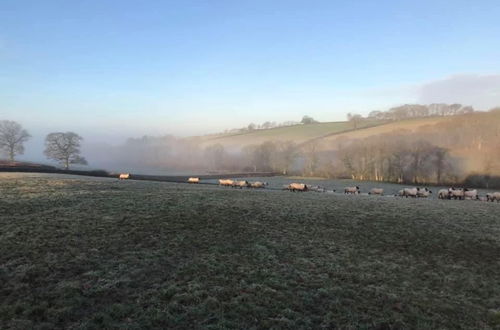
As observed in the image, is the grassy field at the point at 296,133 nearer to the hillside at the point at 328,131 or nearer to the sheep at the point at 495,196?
the hillside at the point at 328,131

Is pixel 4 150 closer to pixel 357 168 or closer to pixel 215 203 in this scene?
pixel 215 203

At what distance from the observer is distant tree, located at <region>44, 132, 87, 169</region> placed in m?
102

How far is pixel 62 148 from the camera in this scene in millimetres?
102188

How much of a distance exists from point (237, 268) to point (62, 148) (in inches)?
4163

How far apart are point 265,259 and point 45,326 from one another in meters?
9.51

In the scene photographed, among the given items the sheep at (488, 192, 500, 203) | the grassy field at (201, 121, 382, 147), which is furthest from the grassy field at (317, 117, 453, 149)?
the sheep at (488, 192, 500, 203)

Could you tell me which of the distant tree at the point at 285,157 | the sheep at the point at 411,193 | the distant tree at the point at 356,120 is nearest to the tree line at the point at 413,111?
the distant tree at the point at 356,120

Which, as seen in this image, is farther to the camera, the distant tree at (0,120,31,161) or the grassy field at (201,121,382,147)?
the grassy field at (201,121,382,147)

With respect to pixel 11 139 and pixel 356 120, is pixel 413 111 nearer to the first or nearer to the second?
pixel 356 120

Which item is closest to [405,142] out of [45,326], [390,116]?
[390,116]

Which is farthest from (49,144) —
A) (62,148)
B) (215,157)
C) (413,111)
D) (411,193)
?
(413,111)

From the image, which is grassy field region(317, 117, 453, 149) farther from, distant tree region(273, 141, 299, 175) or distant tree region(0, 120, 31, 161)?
distant tree region(0, 120, 31, 161)

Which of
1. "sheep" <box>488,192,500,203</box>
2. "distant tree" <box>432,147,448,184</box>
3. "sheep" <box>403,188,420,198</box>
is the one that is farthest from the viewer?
"distant tree" <box>432,147,448,184</box>

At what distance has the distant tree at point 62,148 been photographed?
101938 millimetres
